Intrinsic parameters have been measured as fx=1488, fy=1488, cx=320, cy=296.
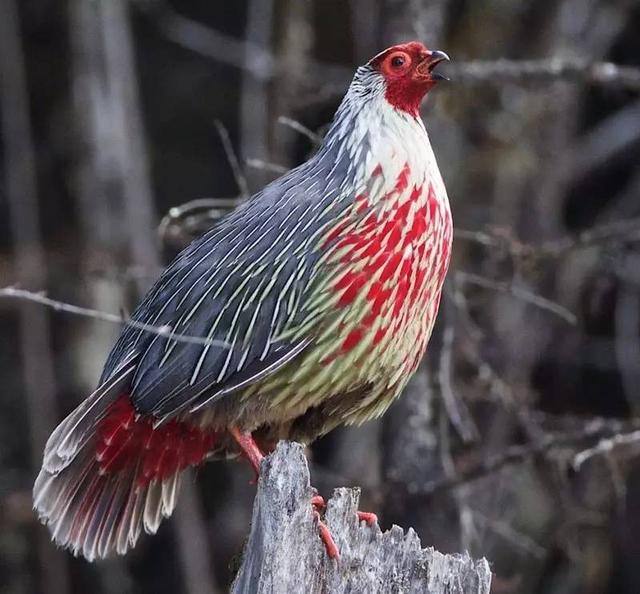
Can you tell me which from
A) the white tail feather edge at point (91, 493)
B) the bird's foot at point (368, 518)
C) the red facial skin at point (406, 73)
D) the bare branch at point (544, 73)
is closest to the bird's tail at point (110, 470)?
the white tail feather edge at point (91, 493)

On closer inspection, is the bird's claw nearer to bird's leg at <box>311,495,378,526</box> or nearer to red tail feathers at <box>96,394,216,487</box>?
bird's leg at <box>311,495,378,526</box>

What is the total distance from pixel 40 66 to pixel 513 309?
8.86 ft

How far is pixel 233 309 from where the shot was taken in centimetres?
372

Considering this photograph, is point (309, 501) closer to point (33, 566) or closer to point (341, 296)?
point (341, 296)

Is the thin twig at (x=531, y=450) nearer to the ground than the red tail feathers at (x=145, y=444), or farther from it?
farther from it


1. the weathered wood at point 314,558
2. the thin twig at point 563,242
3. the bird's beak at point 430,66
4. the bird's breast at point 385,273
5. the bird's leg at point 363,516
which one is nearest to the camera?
the weathered wood at point 314,558

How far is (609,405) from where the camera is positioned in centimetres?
711

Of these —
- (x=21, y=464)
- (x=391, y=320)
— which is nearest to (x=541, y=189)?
(x=21, y=464)

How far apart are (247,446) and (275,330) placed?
11.9 inches

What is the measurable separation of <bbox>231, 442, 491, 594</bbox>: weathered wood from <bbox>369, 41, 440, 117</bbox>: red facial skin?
1.11m

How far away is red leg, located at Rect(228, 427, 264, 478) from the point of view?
12.1ft

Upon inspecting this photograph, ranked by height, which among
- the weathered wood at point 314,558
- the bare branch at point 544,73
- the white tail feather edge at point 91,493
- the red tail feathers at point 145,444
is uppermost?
the bare branch at point 544,73

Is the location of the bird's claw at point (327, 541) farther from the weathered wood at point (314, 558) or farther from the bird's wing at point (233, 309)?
the bird's wing at point (233, 309)

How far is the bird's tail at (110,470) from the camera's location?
371 centimetres
